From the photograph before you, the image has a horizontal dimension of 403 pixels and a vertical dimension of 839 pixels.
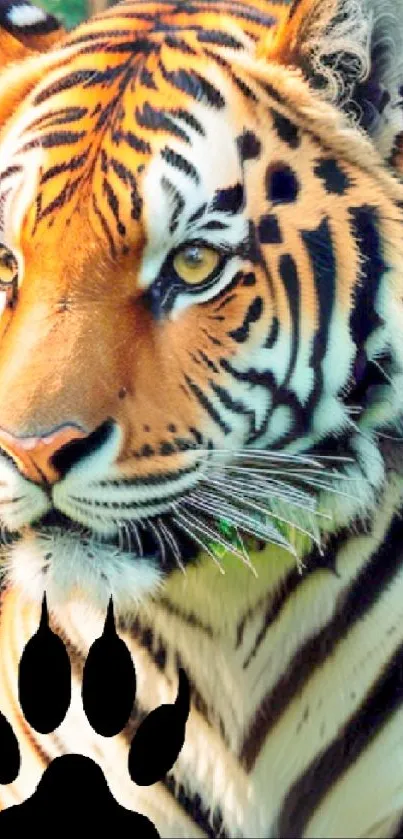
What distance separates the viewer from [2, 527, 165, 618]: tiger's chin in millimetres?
967

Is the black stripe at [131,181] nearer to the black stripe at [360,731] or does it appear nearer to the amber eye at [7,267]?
the amber eye at [7,267]

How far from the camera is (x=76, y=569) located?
0.98 metres

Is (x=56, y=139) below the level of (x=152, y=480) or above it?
above

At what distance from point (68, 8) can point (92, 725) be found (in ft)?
2.06

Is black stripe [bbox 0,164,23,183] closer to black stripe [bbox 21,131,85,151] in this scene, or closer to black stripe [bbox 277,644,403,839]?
black stripe [bbox 21,131,85,151]

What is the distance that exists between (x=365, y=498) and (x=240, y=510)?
109mm

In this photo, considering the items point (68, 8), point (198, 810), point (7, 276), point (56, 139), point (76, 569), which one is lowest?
point (198, 810)

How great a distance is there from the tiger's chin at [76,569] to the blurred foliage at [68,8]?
47cm

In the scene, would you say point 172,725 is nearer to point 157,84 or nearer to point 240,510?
point 240,510

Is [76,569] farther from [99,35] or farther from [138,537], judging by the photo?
[99,35]

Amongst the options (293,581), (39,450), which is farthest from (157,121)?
(293,581)

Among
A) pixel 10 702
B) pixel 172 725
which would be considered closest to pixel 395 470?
pixel 172 725

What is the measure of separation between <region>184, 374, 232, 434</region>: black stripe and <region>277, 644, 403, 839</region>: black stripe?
0.93 ft

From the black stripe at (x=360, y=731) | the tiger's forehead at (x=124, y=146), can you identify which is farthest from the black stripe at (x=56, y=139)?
the black stripe at (x=360, y=731)
